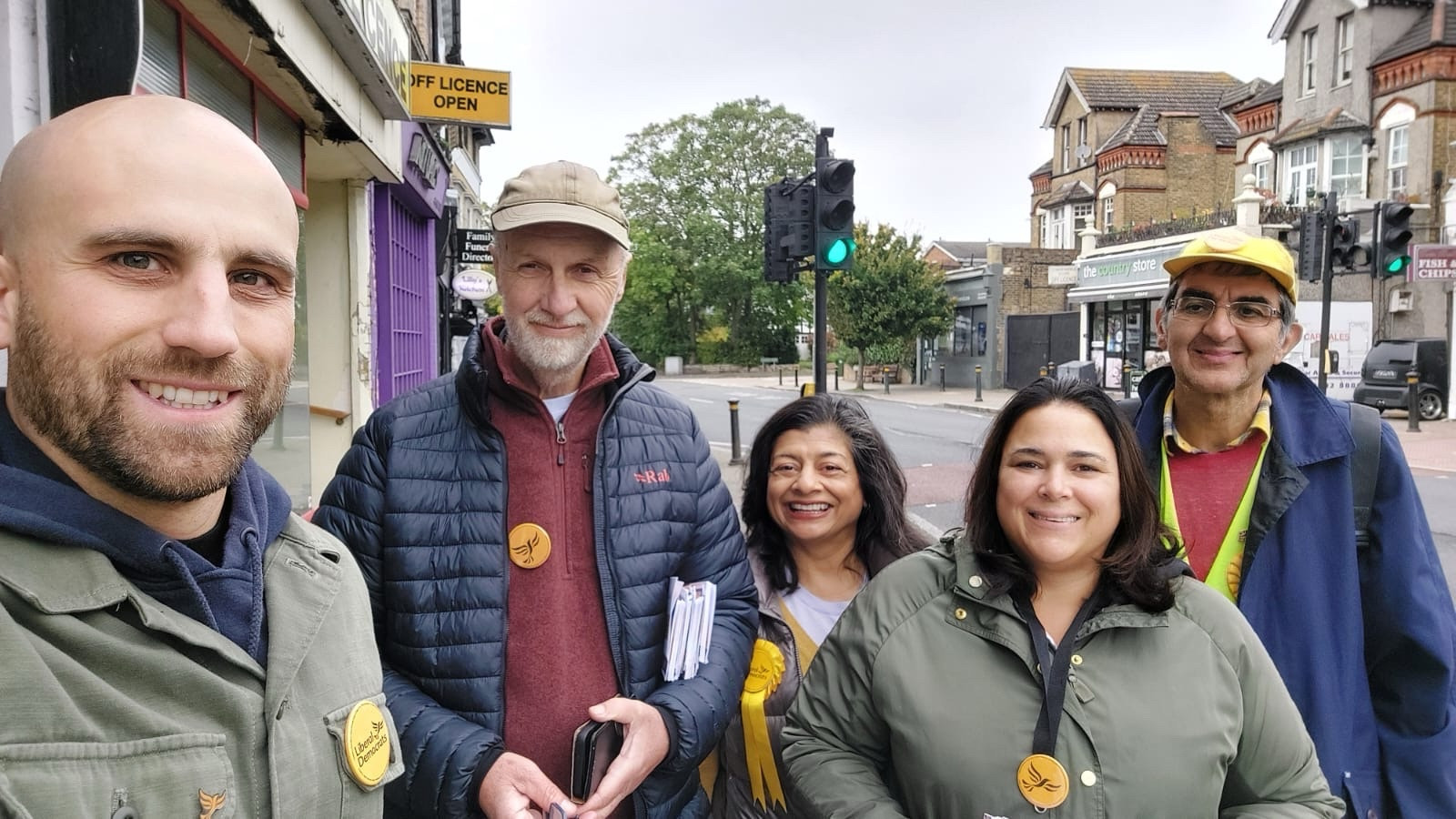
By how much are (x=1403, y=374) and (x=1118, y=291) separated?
8.88 metres

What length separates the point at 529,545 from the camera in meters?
2.06

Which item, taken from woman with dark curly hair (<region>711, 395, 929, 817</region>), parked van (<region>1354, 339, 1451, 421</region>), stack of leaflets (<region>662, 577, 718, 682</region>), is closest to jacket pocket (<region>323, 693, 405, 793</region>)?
stack of leaflets (<region>662, 577, 718, 682</region>)

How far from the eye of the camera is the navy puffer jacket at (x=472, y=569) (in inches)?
76.6

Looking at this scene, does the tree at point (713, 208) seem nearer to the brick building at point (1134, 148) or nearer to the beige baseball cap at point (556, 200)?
the brick building at point (1134, 148)

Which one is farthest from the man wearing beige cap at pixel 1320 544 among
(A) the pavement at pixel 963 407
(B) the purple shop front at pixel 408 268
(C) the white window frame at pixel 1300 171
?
(C) the white window frame at pixel 1300 171

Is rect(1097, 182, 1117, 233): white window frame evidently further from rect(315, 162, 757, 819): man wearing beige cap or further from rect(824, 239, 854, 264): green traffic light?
rect(315, 162, 757, 819): man wearing beige cap

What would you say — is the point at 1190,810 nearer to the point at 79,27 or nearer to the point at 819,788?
the point at 819,788

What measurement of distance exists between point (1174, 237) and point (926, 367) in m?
12.8

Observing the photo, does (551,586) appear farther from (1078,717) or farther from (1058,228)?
(1058,228)

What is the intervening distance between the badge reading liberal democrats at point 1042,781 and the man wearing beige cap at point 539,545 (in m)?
0.72

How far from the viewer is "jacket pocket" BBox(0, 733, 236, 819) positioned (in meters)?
0.92

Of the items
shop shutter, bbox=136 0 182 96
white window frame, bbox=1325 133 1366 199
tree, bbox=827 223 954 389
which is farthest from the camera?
tree, bbox=827 223 954 389

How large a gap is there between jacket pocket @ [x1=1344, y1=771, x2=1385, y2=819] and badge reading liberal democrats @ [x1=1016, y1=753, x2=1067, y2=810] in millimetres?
911

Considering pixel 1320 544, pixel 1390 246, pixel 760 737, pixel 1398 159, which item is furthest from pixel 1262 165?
pixel 760 737
